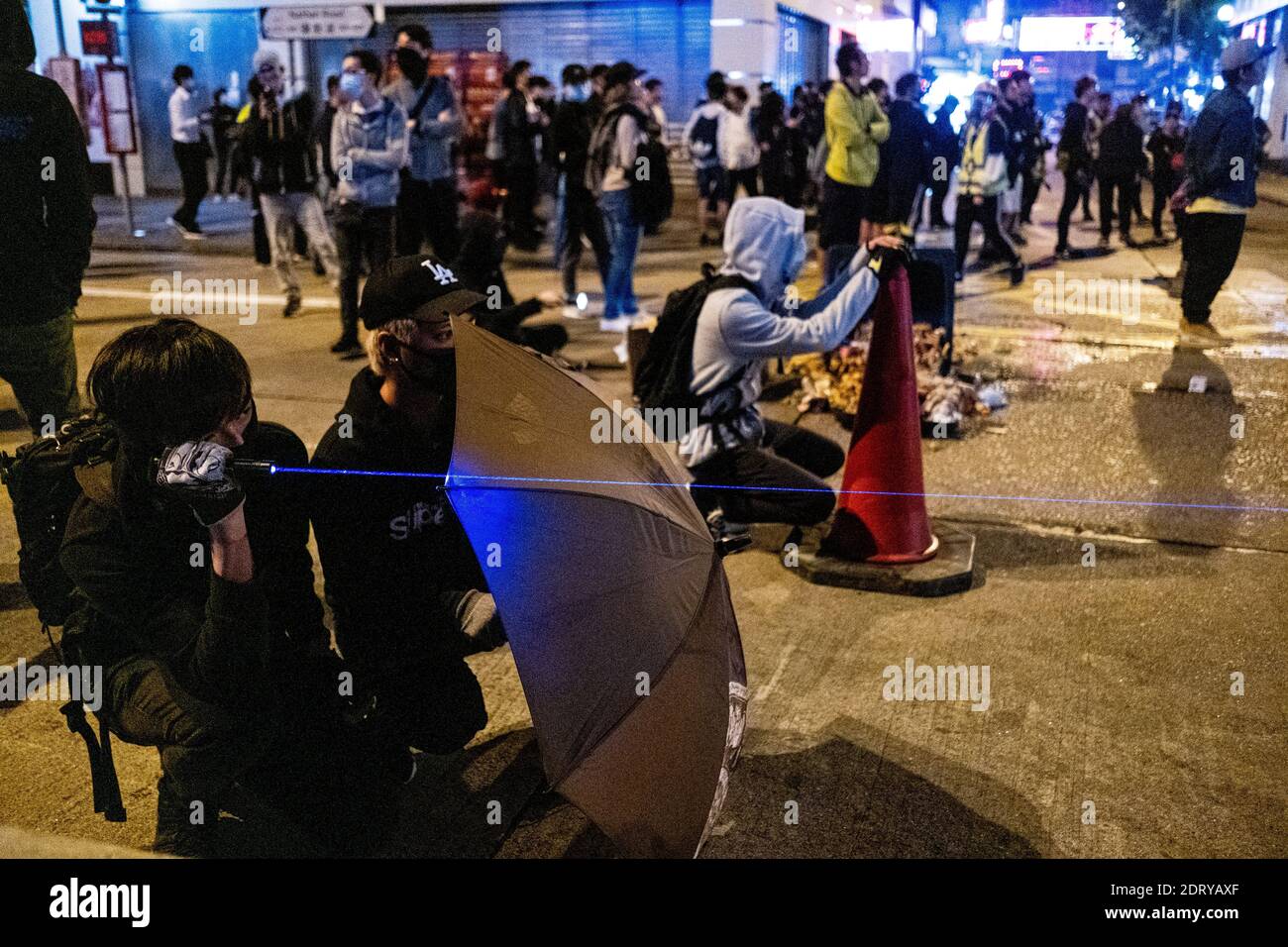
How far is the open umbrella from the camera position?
2.38 m

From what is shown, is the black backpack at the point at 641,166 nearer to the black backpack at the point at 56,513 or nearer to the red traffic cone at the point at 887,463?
the red traffic cone at the point at 887,463

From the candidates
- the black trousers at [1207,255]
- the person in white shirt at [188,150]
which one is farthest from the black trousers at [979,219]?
the person in white shirt at [188,150]

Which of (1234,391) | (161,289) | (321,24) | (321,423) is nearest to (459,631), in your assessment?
(321,423)

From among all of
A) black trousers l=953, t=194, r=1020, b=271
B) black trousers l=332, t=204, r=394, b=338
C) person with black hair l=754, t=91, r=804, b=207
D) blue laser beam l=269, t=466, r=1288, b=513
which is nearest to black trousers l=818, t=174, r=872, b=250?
black trousers l=953, t=194, r=1020, b=271

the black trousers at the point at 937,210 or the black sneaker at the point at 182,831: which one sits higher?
the black trousers at the point at 937,210

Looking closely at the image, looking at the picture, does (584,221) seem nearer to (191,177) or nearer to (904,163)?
(904,163)

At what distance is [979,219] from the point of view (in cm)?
1210

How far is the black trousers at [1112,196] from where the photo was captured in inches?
565

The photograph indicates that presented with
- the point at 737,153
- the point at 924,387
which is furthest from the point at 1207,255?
the point at 737,153

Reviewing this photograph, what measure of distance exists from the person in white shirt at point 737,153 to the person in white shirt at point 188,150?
735 centimetres

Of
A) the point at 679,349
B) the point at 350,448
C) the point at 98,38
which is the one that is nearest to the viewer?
the point at 350,448

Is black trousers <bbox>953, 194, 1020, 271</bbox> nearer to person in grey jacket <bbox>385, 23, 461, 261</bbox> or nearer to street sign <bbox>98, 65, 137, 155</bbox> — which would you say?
person in grey jacket <bbox>385, 23, 461, 261</bbox>

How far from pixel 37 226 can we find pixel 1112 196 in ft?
44.4

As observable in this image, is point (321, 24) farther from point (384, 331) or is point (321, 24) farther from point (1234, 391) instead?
point (384, 331)
